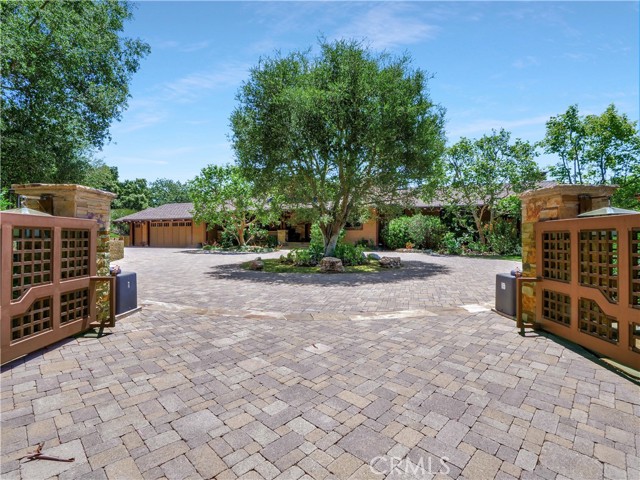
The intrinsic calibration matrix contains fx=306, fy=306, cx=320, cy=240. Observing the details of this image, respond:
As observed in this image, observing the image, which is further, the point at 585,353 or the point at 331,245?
the point at 331,245

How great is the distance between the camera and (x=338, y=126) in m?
11.9

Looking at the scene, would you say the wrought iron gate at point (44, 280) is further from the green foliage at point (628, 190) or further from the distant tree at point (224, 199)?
the green foliage at point (628, 190)

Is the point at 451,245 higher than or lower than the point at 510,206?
lower

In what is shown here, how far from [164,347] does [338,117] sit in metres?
10.0

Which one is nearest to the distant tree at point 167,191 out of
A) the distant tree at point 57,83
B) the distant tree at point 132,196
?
the distant tree at point 132,196

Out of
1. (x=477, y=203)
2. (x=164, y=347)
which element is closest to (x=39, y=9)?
(x=164, y=347)

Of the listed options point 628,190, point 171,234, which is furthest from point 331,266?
point 171,234

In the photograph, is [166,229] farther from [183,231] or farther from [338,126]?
[338,126]

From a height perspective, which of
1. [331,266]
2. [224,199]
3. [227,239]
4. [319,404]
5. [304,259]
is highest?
[224,199]

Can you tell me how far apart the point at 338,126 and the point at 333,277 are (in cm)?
583

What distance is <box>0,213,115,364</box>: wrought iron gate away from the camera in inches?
Result: 145

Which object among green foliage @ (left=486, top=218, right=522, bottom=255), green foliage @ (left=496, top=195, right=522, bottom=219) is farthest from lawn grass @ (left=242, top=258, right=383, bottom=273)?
green foliage @ (left=496, top=195, right=522, bottom=219)

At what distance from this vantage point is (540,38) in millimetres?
7055

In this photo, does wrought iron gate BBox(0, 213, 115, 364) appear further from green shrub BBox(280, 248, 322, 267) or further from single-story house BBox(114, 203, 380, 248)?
single-story house BBox(114, 203, 380, 248)
